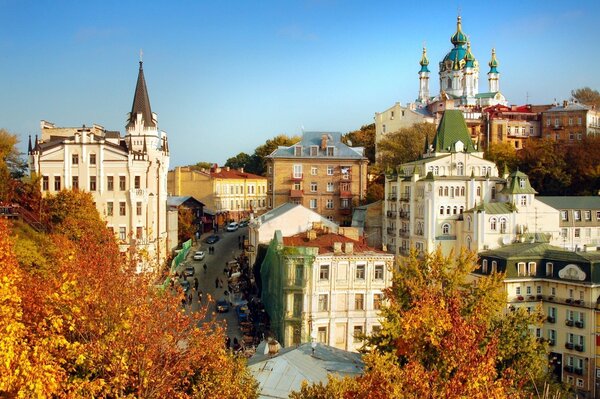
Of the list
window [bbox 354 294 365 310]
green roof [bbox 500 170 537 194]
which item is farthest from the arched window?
window [bbox 354 294 365 310]

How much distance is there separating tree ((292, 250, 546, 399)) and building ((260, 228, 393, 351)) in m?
10.1

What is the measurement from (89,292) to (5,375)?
5.44m

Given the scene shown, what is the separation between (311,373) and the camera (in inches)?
1214

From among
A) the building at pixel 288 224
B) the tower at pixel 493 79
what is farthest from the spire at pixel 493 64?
the building at pixel 288 224

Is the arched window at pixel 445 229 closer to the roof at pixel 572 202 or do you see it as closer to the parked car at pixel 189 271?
the roof at pixel 572 202

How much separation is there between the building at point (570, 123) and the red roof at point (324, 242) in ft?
188

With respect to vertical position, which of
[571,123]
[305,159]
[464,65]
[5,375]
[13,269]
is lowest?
[5,375]

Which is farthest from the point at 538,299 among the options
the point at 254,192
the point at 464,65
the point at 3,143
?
the point at 464,65

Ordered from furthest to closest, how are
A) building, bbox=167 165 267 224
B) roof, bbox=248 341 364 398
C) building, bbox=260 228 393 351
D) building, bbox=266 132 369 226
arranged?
1. building, bbox=167 165 267 224
2. building, bbox=266 132 369 226
3. building, bbox=260 228 393 351
4. roof, bbox=248 341 364 398

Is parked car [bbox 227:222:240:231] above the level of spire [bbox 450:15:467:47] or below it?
below

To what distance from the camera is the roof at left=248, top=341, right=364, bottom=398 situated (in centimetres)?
2988

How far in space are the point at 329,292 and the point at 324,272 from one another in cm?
129

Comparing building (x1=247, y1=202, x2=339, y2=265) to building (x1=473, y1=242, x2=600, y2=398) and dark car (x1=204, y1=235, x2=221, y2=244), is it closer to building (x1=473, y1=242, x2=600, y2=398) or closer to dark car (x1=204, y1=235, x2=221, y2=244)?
building (x1=473, y1=242, x2=600, y2=398)

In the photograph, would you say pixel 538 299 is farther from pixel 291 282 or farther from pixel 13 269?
pixel 13 269
